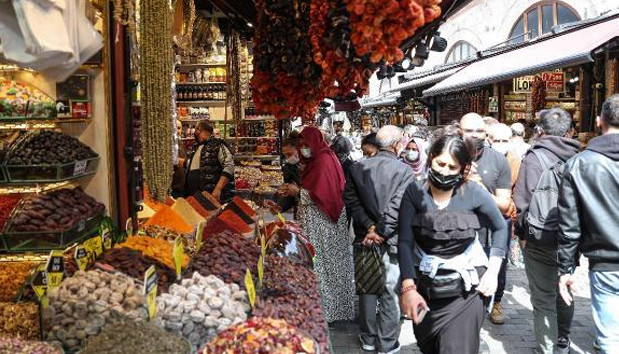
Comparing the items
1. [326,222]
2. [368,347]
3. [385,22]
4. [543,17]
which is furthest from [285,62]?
[543,17]

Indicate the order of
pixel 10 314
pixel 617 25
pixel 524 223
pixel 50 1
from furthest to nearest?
pixel 617 25 → pixel 524 223 → pixel 10 314 → pixel 50 1

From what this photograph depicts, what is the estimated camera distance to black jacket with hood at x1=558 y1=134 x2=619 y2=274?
3.39 metres

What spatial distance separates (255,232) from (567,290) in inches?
85.0

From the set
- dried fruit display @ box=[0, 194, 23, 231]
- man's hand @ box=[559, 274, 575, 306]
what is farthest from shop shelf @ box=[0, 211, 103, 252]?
man's hand @ box=[559, 274, 575, 306]

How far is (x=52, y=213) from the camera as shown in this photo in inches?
152

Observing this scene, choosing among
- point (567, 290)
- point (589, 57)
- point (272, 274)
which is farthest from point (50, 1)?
point (589, 57)

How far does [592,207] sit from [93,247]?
294cm

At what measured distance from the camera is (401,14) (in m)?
1.86

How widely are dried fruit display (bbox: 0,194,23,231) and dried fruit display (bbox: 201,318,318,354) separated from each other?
224 cm

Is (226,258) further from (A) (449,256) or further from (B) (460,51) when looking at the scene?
(B) (460,51)

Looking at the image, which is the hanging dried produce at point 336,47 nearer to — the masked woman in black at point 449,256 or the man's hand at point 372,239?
the masked woman in black at point 449,256

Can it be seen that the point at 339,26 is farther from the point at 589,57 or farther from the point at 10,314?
the point at 589,57

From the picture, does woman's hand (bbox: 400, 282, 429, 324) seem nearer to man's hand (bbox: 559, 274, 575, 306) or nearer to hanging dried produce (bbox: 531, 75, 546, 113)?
man's hand (bbox: 559, 274, 575, 306)

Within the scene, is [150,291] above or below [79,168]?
below
